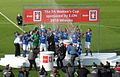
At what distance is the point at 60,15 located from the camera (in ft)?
97.9

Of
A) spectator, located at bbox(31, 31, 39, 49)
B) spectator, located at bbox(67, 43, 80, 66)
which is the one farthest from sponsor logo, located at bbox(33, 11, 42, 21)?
spectator, located at bbox(67, 43, 80, 66)

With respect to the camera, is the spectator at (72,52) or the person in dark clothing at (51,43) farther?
the person in dark clothing at (51,43)

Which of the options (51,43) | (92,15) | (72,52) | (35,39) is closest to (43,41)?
(35,39)

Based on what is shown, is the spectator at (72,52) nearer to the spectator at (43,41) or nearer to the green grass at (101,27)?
the green grass at (101,27)

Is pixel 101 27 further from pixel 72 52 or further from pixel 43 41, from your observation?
pixel 72 52

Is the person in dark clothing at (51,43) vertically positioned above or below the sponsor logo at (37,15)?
below

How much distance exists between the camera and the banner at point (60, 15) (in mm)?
29625

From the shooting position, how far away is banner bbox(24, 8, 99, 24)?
29.6 m

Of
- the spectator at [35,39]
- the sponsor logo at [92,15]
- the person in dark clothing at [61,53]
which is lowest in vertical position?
the person in dark clothing at [61,53]

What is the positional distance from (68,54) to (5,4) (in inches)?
1439

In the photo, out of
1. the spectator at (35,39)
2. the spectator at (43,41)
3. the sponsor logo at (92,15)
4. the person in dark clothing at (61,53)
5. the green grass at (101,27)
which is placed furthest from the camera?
the green grass at (101,27)

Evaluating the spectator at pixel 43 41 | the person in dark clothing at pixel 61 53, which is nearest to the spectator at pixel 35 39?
the spectator at pixel 43 41

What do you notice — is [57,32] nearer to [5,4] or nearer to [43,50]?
[43,50]

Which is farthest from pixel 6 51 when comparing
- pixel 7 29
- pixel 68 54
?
pixel 7 29
